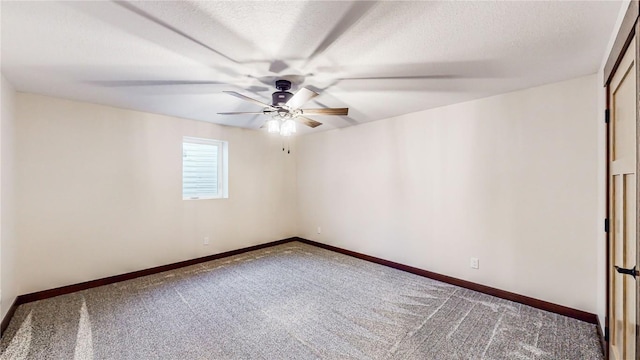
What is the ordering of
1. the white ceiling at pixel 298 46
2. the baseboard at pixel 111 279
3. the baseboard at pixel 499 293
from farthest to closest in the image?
the baseboard at pixel 111 279 < the baseboard at pixel 499 293 < the white ceiling at pixel 298 46

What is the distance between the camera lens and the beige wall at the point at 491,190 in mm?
2438

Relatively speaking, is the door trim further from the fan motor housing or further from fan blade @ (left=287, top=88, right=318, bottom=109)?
the fan motor housing

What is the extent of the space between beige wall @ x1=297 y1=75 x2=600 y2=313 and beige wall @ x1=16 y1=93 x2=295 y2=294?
7.55 ft

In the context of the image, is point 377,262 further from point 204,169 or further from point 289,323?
point 204,169

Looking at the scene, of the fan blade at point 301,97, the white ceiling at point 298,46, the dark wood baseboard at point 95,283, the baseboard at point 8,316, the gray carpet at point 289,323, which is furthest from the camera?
the dark wood baseboard at point 95,283

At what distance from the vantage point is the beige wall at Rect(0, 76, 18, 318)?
2299 millimetres

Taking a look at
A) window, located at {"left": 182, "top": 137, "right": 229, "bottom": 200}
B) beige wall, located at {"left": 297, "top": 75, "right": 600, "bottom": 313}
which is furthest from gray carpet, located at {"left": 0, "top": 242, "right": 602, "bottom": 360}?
window, located at {"left": 182, "top": 137, "right": 229, "bottom": 200}

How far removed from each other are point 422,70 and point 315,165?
3.08 m

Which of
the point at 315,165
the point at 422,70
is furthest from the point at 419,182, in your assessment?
the point at 315,165

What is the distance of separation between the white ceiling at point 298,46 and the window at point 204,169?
136 centimetres

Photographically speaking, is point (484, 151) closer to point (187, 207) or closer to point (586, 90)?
point (586, 90)

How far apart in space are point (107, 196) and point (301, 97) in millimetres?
2891

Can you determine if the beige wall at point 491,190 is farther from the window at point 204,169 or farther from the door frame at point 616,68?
the window at point 204,169

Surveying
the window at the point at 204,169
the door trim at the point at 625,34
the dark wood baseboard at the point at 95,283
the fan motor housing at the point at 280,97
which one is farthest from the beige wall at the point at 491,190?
the dark wood baseboard at the point at 95,283
